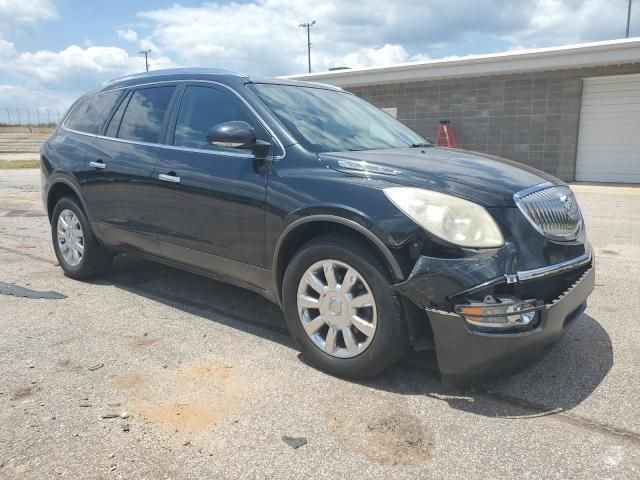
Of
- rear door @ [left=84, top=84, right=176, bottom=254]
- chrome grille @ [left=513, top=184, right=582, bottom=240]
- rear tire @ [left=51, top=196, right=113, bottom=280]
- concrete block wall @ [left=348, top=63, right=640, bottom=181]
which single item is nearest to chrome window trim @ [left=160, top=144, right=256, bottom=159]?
rear door @ [left=84, top=84, right=176, bottom=254]

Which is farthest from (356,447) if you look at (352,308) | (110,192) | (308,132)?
(110,192)

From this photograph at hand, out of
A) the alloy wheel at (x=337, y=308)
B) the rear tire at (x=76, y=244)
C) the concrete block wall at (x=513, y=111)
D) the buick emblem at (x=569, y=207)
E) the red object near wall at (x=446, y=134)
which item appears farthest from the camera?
the red object near wall at (x=446, y=134)

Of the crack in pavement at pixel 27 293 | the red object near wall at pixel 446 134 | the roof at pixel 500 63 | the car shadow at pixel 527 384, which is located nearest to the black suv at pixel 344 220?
the car shadow at pixel 527 384

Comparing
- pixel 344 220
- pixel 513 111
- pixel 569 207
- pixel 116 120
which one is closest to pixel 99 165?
pixel 116 120

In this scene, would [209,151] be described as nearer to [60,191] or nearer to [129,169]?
[129,169]

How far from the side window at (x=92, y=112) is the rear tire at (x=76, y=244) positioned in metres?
0.71

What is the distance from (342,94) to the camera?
15.7 ft

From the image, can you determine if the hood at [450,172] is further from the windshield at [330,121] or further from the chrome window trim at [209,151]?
the chrome window trim at [209,151]

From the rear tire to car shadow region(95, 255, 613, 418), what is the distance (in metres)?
0.61

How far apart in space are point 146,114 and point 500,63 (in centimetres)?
1307

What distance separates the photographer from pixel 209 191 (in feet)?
12.8

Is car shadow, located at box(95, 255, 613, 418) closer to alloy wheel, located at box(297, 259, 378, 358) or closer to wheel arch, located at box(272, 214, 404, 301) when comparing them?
alloy wheel, located at box(297, 259, 378, 358)

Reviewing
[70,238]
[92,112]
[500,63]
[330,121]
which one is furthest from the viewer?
[500,63]

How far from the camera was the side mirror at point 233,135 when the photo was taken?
137 inches
